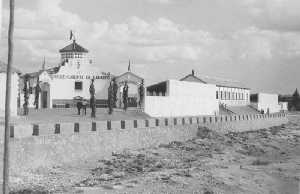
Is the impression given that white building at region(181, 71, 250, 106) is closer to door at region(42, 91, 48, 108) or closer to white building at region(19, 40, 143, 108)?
white building at region(19, 40, 143, 108)

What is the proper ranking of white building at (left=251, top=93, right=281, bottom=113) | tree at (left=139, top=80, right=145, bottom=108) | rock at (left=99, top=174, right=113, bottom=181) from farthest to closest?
white building at (left=251, top=93, right=281, bottom=113) < tree at (left=139, top=80, right=145, bottom=108) < rock at (left=99, top=174, right=113, bottom=181)

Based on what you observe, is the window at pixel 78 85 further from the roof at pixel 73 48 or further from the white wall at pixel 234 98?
the white wall at pixel 234 98

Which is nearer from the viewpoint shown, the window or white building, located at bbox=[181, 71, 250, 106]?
the window

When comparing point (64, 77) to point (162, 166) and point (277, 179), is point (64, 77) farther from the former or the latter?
point (277, 179)

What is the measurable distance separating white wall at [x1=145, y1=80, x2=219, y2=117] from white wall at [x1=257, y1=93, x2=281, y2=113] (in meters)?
23.8

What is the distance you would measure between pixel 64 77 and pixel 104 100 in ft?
14.3

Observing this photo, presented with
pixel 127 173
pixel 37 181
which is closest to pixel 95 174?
pixel 127 173

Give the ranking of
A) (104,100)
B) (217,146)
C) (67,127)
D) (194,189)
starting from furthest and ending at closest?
(104,100), (217,146), (67,127), (194,189)

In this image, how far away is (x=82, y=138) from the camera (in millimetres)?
22422

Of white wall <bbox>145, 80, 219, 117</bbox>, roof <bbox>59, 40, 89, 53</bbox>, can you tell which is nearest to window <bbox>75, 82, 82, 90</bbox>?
roof <bbox>59, 40, 89, 53</bbox>

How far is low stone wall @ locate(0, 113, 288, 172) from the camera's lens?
19.1 m

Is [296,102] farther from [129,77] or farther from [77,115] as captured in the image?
[77,115]

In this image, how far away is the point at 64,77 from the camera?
5156 centimetres

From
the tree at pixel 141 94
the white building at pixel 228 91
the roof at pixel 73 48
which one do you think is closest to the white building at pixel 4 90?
the tree at pixel 141 94
